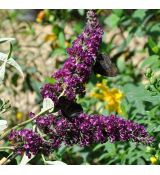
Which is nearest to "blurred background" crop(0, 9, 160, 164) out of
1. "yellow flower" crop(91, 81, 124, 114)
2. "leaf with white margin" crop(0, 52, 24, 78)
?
"yellow flower" crop(91, 81, 124, 114)

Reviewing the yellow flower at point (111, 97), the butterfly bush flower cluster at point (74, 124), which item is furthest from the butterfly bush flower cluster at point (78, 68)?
the yellow flower at point (111, 97)

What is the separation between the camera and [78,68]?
151 cm

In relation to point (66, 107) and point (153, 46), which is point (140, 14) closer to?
point (153, 46)

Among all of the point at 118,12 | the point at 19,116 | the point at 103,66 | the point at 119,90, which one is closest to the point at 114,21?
the point at 118,12

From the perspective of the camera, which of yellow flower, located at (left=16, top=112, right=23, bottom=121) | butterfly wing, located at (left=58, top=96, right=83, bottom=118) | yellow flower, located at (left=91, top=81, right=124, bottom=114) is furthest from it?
yellow flower, located at (left=16, top=112, right=23, bottom=121)

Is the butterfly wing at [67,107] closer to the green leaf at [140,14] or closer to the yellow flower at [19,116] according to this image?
the green leaf at [140,14]

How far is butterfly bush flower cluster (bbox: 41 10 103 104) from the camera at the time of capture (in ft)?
4.97

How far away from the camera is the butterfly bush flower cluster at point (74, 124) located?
152cm

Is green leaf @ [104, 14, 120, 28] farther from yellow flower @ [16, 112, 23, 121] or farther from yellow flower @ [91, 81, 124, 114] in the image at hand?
yellow flower @ [16, 112, 23, 121]

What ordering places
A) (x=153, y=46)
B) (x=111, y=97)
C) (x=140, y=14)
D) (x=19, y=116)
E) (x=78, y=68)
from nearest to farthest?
(x=78, y=68), (x=153, y=46), (x=111, y=97), (x=140, y=14), (x=19, y=116)

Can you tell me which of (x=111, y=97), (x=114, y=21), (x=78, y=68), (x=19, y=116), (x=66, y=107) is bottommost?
(x=19, y=116)

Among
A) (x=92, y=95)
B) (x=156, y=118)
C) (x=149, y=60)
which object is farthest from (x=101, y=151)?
(x=156, y=118)

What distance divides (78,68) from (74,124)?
16 cm
